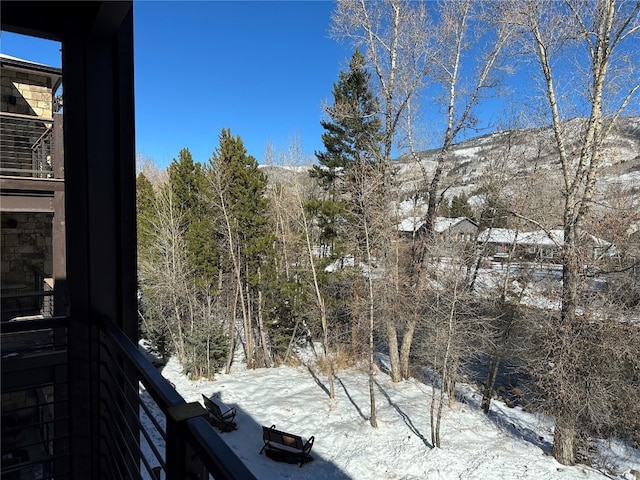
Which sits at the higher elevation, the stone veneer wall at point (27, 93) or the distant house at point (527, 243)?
the stone veneer wall at point (27, 93)

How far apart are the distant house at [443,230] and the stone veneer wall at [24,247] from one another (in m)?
8.91

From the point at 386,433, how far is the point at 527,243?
6652mm

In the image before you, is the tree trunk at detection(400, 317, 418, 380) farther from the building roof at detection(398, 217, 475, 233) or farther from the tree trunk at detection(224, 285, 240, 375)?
the tree trunk at detection(224, 285, 240, 375)

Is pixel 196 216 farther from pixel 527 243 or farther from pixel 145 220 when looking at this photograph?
pixel 527 243

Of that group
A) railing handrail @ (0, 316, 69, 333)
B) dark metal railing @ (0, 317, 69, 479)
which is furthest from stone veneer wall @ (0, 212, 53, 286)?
railing handrail @ (0, 316, 69, 333)

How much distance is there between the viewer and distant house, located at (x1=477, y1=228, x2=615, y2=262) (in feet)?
28.8

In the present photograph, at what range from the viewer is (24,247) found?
651cm

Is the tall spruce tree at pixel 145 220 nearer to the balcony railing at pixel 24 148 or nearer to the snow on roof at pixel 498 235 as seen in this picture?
the balcony railing at pixel 24 148

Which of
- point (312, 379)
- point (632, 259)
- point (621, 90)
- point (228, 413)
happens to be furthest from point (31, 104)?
point (632, 259)

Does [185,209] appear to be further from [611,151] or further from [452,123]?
[611,151]

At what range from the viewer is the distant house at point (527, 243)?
878 cm

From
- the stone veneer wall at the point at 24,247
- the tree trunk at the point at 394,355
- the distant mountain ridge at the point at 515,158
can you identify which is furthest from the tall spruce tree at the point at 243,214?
the stone veneer wall at the point at 24,247

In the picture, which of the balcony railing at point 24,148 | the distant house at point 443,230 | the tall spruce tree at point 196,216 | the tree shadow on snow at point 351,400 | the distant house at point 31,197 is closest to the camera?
the distant house at point 31,197

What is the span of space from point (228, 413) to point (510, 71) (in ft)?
36.8
